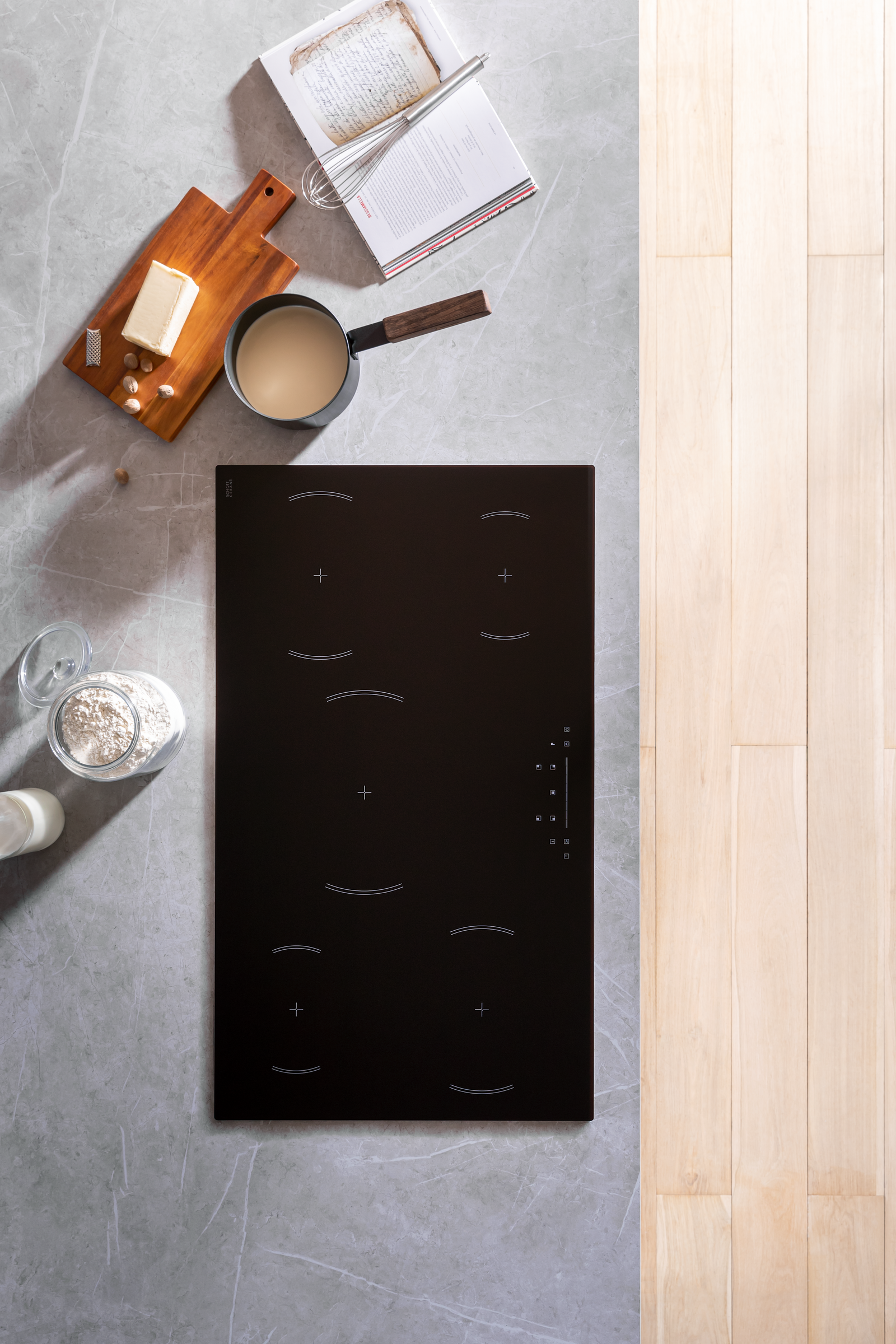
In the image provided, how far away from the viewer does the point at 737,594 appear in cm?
95

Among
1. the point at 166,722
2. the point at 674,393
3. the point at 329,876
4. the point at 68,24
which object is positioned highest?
the point at 68,24

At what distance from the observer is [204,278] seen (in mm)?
843

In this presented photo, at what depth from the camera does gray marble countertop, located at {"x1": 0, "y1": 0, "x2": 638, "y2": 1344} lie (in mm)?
835

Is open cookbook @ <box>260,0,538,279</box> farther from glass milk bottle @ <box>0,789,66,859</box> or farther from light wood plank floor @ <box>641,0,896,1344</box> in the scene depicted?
glass milk bottle @ <box>0,789,66,859</box>

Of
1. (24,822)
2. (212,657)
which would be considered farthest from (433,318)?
(24,822)

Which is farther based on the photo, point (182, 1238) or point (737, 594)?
point (737, 594)

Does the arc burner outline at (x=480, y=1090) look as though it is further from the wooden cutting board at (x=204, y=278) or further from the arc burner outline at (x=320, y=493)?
the wooden cutting board at (x=204, y=278)

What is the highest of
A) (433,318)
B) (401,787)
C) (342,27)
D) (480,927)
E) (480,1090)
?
(342,27)

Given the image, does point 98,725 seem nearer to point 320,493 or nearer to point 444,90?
point 320,493

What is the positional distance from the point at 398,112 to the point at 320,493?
0.43 metres

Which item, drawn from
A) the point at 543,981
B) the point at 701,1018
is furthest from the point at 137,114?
the point at 701,1018

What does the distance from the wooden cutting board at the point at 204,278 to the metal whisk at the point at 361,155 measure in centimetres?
4

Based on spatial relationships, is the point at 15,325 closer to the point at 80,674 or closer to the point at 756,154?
the point at 80,674

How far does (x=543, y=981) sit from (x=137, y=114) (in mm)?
1078
